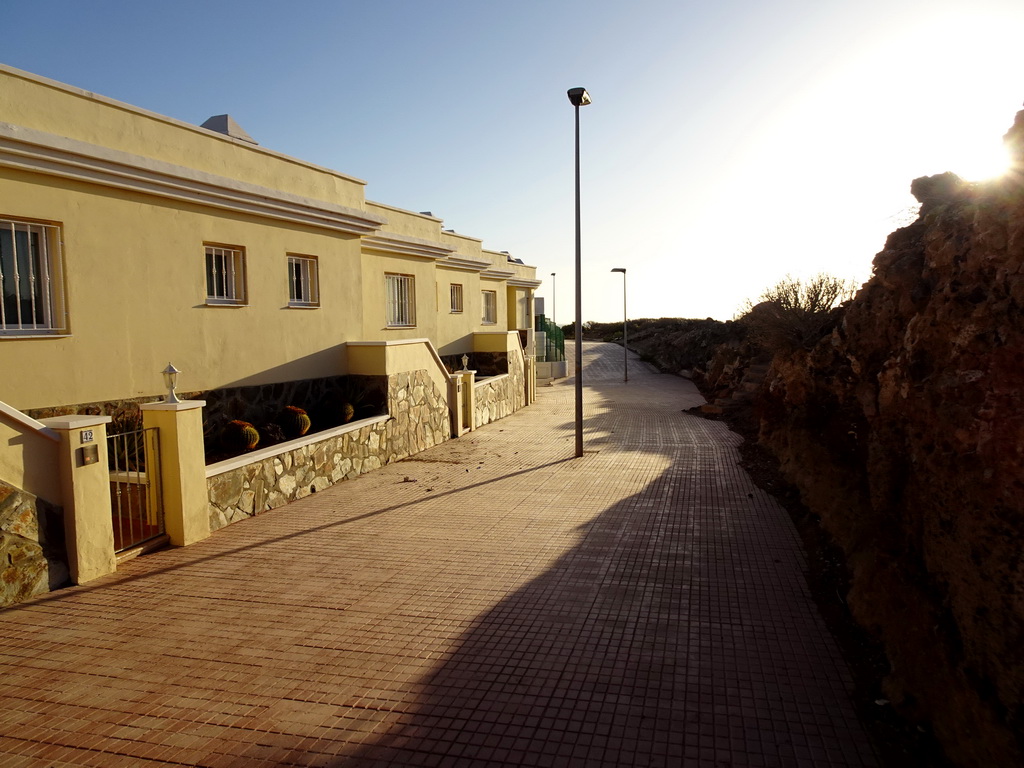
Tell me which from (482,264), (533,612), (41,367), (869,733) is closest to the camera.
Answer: (869,733)

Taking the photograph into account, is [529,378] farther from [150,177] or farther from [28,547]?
[28,547]

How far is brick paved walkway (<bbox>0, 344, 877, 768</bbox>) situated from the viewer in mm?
4172

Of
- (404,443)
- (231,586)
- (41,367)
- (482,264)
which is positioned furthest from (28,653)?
(482,264)

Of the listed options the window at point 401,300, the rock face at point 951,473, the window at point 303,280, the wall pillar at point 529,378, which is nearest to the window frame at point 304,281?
the window at point 303,280

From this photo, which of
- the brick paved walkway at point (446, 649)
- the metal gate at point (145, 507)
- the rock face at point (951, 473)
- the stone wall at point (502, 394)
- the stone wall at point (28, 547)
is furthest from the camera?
→ the stone wall at point (502, 394)

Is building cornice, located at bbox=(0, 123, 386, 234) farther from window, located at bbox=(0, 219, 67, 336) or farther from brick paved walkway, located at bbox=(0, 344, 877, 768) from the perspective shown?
brick paved walkway, located at bbox=(0, 344, 877, 768)

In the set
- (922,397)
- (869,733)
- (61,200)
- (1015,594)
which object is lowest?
(869,733)

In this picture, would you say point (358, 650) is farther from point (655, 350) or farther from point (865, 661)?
point (655, 350)

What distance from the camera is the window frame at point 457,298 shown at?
904 inches

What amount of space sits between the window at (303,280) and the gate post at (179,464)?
216 inches

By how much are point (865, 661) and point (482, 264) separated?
66.7 ft

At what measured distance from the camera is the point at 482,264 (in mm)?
24203

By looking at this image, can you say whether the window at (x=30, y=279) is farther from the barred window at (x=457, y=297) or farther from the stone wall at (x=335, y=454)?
the barred window at (x=457, y=297)

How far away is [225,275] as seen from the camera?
11.6m
